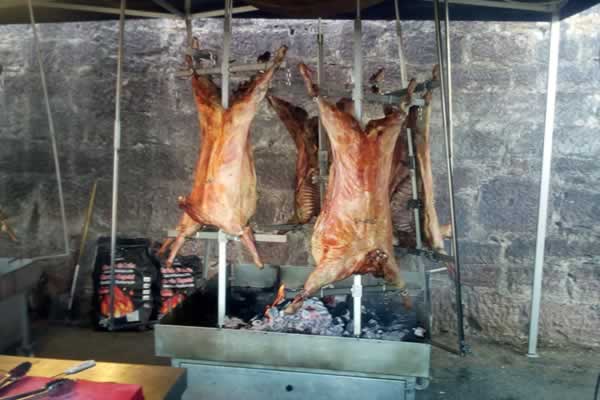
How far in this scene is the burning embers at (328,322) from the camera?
2.77 m

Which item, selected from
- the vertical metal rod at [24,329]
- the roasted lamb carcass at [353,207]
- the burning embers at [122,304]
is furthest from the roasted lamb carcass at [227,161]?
the burning embers at [122,304]

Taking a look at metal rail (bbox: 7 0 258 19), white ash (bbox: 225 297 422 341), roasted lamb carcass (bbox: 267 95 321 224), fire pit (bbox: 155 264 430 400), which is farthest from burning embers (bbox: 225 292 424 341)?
metal rail (bbox: 7 0 258 19)

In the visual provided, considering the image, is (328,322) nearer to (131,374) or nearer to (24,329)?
(131,374)

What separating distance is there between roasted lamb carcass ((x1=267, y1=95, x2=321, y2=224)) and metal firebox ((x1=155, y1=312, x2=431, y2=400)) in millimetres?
1093

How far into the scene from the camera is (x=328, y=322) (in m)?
2.93

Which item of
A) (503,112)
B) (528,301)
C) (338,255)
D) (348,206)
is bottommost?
(528,301)

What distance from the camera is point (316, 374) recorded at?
240 cm

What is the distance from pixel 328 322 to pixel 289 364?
0.59m

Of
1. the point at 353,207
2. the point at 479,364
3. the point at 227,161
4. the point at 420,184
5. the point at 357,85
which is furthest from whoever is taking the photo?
the point at 479,364

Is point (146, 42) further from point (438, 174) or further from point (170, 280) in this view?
point (438, 174)

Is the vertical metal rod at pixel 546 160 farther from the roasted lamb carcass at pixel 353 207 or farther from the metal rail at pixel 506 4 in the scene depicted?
the roasted lamb carcass at pixel 353 207

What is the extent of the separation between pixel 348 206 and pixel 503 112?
219 cm

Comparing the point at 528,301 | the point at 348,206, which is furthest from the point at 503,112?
the point at 348,206

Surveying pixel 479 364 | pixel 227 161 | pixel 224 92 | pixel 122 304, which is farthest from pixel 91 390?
pixel 479 364
